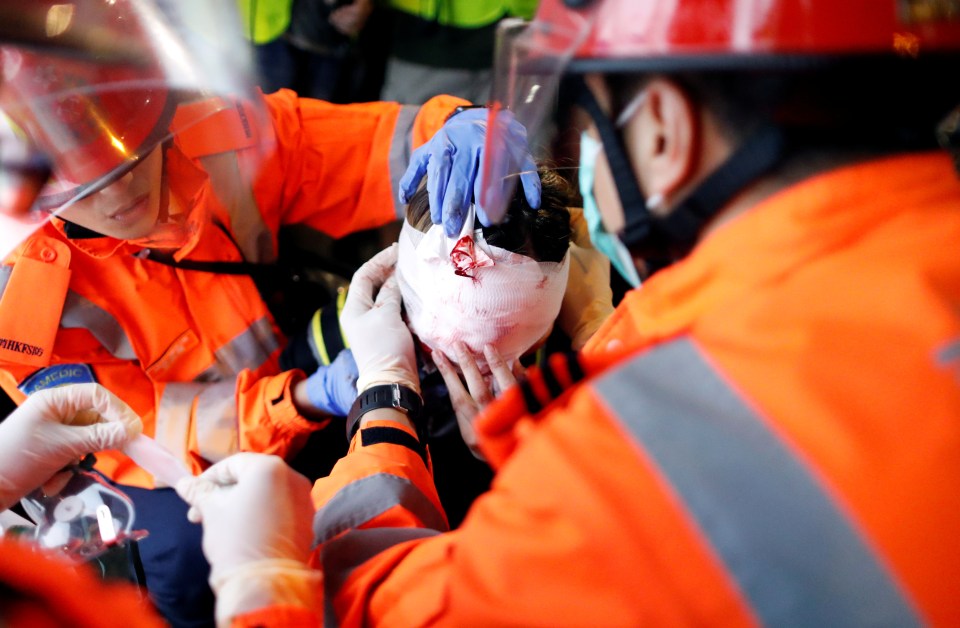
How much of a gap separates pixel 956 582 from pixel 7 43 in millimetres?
1188

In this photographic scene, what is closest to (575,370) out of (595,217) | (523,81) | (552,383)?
(552,383)

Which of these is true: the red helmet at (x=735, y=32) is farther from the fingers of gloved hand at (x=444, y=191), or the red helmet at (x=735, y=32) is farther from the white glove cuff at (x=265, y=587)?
the white glove cuff at (x=265, y=587)

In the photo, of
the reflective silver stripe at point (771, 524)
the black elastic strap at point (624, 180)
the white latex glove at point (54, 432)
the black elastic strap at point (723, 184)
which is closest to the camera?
the reflective silver stripe at point (771, 524)

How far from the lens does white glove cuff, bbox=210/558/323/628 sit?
80cm

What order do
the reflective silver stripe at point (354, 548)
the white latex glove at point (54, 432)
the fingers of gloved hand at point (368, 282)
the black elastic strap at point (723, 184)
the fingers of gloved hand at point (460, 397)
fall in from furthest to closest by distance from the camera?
the fingers of gloved hand at point (368, 282), the fingers of gloved hand at point (460, 397), the white latex glove at point (54, 432), the reflective silver stripe at point (354, 548), the black elastic strap at point (723, 184)

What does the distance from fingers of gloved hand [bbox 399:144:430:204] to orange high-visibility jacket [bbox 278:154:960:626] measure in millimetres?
837

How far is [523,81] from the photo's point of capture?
81 cm

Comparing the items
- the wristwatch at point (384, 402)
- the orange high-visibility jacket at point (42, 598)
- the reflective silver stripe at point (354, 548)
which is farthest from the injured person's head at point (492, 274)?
the orange high-visibility jacket at point (42, 598)

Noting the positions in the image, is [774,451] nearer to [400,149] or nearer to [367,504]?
[367,504]

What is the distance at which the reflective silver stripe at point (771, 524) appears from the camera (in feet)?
1.70

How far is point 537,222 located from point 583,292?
43 centimetres

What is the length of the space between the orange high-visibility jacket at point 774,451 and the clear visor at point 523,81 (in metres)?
0.28

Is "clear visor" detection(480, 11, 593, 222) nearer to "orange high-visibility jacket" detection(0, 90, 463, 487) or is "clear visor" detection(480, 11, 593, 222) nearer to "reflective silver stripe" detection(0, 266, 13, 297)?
"orange high-visibility jacket" detection(0, 90, 463, 487)

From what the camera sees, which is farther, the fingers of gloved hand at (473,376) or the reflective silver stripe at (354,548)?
the fingers of gloved hand at (473,376)
